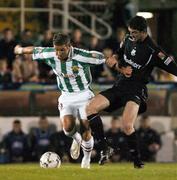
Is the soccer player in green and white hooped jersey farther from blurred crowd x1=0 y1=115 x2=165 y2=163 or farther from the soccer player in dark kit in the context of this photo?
blurred crowd x1=0 y1=115 x2=165 y2=163

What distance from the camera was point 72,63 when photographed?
52.1 feet

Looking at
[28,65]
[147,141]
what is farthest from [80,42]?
[147,141]

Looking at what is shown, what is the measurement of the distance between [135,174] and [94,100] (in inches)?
66.6

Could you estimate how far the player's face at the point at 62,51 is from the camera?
15359 mm

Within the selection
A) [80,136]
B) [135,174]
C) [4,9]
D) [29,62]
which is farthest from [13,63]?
[135,174]

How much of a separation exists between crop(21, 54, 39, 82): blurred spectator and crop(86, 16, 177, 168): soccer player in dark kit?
8205mm

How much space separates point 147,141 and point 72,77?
6873mm

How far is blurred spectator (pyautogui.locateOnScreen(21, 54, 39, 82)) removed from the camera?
23.1 metres

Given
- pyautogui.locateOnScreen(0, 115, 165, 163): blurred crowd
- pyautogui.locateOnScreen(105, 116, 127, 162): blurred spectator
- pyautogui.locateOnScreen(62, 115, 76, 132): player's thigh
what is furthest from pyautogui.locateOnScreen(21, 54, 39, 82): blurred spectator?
pyautogui.locateOnScreen(62, 115, 76, 132): player's thigh

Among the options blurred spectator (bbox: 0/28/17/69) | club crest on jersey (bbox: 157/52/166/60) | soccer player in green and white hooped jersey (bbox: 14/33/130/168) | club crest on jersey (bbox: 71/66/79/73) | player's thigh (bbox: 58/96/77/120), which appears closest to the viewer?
club crest on jersey (bbox: 157/52/166/60)

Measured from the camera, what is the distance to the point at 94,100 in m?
14.9

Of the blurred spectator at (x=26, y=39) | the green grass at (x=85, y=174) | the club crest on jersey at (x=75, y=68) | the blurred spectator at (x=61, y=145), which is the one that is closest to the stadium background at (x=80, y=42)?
the blurred spectator at (x=26, y=39)

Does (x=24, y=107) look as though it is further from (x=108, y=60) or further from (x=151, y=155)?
(x=108, y=60)

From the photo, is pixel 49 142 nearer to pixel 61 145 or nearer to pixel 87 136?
pixel 61 145
